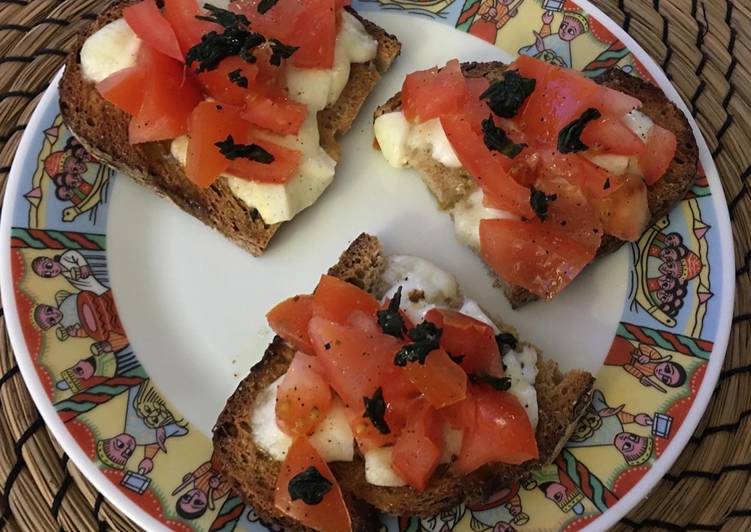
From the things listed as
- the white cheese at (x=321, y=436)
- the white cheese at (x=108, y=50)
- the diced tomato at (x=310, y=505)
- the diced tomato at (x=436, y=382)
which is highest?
the white cheese at (x=108, y=50)

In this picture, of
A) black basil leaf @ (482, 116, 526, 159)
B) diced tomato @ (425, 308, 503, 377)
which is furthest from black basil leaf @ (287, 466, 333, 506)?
black basil leaf @ (482, 116, 526, 159)

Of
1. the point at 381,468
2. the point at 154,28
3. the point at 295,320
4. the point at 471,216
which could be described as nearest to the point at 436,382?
the point at 381,468

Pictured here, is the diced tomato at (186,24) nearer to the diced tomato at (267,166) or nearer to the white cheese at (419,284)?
the diced tomato at (267,166)

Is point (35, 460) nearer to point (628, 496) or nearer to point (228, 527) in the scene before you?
point (228, 527)

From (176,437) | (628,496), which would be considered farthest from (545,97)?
(176,437)

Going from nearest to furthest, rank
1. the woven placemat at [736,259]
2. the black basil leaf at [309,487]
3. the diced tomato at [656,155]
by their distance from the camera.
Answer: the black basil leaf at [309,487] → the woven placemat at [736,259] → the diced tomato at [656,155]

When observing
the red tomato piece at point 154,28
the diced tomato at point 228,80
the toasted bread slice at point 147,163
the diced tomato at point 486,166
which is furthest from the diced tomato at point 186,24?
the diced tomato at point 486,166
